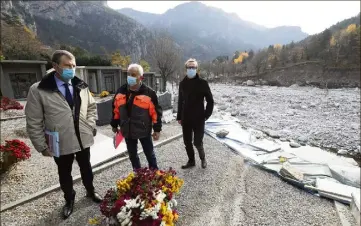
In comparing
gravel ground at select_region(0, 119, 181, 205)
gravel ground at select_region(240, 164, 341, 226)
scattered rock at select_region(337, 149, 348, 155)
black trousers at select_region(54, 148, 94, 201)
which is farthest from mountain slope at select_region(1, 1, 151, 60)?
gravel ground at select_region(240, 164, 341, 226)

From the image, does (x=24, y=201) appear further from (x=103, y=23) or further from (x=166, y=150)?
(x=103, y=23)

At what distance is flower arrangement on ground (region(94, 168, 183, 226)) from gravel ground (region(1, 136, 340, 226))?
0.92 metres

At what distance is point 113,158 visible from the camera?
474cm

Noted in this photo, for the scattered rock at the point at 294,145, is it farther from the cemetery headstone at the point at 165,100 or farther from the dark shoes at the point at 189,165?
the cemetery headstone at the point at 165,100

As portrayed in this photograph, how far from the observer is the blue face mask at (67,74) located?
2.34 meters

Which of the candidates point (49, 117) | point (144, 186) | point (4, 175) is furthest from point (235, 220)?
point (4, 175)

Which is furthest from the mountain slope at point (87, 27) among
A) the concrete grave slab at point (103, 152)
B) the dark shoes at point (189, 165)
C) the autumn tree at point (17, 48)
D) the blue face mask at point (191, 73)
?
the blue face mask at point (191, 73)

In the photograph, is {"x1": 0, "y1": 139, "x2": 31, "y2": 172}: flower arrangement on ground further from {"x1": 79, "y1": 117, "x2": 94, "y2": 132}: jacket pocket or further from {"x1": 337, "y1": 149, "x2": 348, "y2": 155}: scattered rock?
{"x1": 337, "y1": 149, "x2": 348, "y2": 155}: scattered rock

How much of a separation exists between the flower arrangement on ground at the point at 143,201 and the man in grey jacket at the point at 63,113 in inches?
30.9

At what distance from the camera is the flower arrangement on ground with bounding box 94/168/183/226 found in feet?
6.11

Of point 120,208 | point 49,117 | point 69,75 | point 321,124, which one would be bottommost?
point 321,124

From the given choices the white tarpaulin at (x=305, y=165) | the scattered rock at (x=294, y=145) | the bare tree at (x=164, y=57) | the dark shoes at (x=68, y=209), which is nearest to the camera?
the dark shoes at (x=68, y=209)

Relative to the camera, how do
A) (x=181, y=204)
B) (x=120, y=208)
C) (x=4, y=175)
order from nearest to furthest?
(x=120, y=208) < (x=181, y=204) < (x=4, y=175)

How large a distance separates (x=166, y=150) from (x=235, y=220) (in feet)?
9.30
